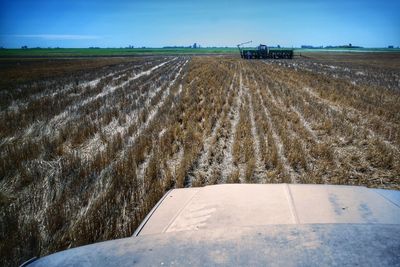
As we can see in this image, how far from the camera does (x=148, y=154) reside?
592 cm

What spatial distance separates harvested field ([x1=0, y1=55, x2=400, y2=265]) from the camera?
11.3ft

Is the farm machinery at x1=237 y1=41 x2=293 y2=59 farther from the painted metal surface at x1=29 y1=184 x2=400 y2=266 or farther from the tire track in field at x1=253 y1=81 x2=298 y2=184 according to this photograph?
the painted metal surface at x1=29 y1=184 x2=400 y2=266

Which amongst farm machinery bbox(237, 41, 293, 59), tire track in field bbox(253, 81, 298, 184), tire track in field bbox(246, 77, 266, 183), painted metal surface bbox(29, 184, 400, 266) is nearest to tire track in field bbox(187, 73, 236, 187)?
tire track in field bbox(246, 77, 266, 183)

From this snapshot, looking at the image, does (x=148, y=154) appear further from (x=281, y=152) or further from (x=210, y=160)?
(x=281, y=152)

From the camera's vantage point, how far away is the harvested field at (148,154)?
11.3ft

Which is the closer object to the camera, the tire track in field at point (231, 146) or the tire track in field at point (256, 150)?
the tire track in field at point (256, 150)

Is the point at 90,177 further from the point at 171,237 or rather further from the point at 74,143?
the point at 171,237

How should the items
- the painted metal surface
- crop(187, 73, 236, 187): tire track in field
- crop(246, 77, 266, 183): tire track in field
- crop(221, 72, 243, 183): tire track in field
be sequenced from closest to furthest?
the painted metal surface
crop(187, 73, 236, 187): tire track in field
crop(246, 77, 266, 183): tire track in field
crop(221, 72, 243, 183): tire track in field

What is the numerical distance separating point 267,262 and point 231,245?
0.61 feet

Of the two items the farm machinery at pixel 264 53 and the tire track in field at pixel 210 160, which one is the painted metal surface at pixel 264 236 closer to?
the tire track in field at pixel 210 160

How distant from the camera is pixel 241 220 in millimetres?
1718

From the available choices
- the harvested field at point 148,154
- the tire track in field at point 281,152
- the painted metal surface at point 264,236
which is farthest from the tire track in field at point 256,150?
the painted metal surface at point 264,236

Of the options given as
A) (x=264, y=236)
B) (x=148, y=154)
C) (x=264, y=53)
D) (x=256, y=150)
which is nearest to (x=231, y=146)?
(x=256, y=150)

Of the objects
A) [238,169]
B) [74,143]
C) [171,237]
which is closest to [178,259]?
[171,237]
